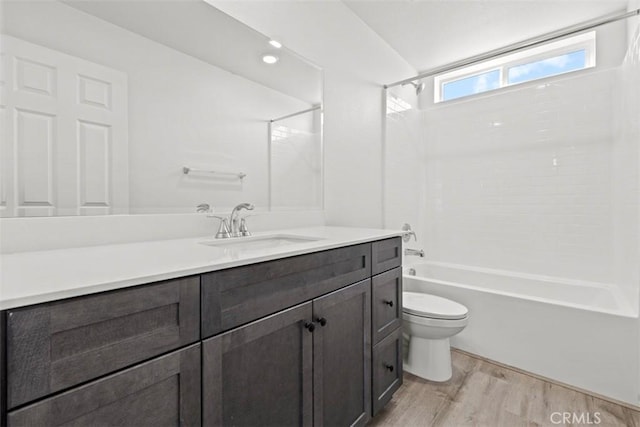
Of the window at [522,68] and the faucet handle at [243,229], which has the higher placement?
the window at [522,68]

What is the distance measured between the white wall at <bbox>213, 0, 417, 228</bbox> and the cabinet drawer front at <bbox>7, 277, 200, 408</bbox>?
1442 mm

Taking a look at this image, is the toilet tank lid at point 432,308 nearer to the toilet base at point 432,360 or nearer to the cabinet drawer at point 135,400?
the toilet base at point 432,360

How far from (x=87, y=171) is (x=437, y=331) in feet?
6.11

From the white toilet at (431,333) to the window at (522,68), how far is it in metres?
2.31

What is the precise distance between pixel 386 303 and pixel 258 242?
695 mm

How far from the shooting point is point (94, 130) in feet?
3.42

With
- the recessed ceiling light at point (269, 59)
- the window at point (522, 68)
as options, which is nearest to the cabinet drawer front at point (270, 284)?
the recessed ceiling light at point (269, 59)

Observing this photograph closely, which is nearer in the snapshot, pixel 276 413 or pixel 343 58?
pixel 276 413

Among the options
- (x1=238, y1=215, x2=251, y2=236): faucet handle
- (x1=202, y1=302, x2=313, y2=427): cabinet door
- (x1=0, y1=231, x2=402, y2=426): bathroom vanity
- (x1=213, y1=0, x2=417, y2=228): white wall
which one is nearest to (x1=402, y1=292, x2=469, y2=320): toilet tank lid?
(x1=0, y1=231, x2=402, y2=426): bathroom vanity

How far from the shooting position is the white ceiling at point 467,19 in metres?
2.14

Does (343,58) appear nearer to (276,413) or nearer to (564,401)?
(276,413)

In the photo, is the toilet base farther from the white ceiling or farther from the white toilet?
the white ceiling

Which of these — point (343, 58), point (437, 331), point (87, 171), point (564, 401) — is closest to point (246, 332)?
point (87, 171)

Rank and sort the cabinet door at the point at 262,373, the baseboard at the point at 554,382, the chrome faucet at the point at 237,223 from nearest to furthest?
1. the cabinet door at the point at 262,373
2. the chrome faucet at the point at 237,223
3. the baseboard at the point at 554,382
